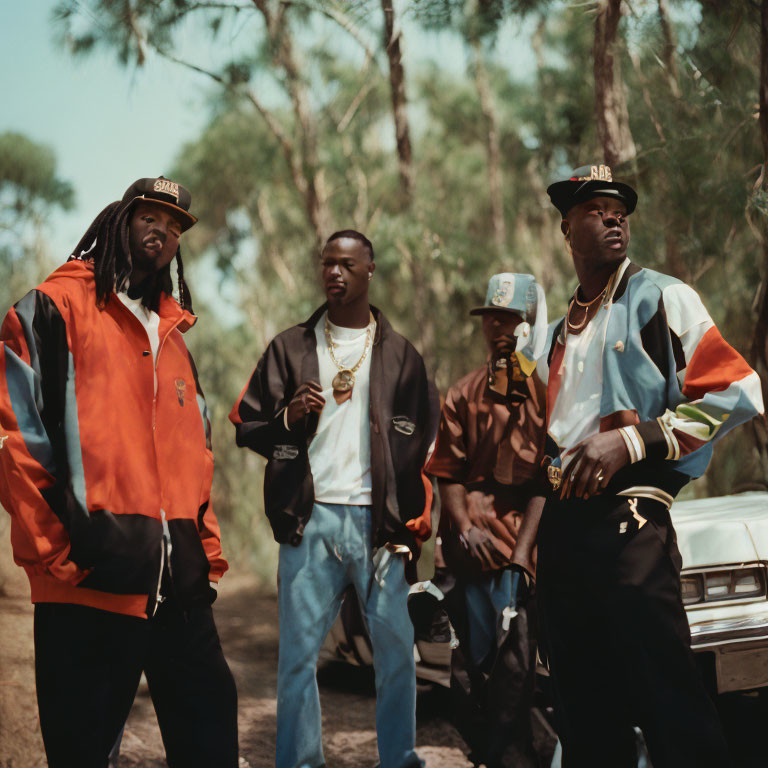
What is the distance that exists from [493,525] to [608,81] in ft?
15.2

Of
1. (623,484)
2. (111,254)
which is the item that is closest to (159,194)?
(111,254)

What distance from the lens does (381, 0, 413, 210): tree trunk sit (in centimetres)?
1028

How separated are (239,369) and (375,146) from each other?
6931 millimetres

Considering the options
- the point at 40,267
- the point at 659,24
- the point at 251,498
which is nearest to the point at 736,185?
the point at 659,24

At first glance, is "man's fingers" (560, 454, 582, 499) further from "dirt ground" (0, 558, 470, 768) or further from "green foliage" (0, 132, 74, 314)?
"green foliage" (0, 132, 74, 314)

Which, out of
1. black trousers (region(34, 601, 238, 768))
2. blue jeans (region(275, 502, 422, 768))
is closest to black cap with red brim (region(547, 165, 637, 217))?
blue jeans (region(275, 502, 422, 768))

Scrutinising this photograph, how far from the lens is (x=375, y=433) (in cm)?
432

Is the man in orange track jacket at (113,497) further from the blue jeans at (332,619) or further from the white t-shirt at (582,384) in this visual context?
the white t-shirt at (582,384)

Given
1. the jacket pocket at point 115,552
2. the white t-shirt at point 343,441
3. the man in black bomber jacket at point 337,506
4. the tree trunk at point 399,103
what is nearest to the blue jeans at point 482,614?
the man in black bomber jacket at point 337,506

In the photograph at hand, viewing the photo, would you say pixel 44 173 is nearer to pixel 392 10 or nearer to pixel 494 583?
pixel 392 10

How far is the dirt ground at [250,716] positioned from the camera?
476 cm

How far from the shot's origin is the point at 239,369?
56.7 feet

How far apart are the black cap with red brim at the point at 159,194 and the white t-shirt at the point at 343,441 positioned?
1.26 metres

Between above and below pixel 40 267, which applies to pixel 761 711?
below
